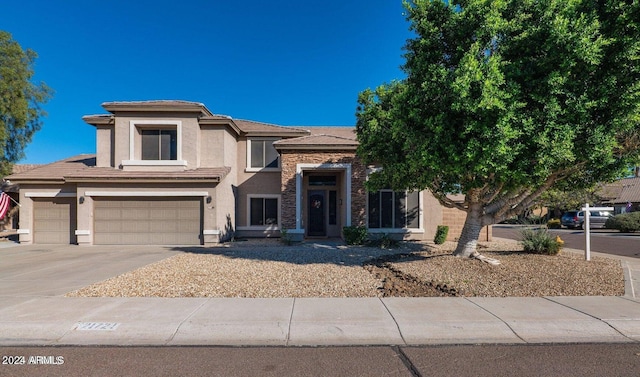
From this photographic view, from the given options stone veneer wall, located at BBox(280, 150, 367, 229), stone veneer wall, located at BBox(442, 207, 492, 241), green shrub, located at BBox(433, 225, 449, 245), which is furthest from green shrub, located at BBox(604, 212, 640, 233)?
stone veneer wall, located at BBox(280, 150, 367, 229)

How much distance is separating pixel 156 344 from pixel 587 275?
949 centimetres

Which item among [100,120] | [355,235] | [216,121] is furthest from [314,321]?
[100,120]

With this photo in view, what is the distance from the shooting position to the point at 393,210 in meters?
15.7

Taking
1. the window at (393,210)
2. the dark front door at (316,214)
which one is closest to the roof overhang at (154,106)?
the dark front door at (316,214)

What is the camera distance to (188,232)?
15102 millimetres

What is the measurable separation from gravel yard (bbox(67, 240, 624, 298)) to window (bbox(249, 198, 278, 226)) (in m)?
6.48

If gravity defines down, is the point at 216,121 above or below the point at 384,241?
above

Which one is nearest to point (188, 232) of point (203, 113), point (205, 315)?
point (203, 113)

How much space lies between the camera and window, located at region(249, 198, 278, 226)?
17828 millimetres

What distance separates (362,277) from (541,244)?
6783 millimetres

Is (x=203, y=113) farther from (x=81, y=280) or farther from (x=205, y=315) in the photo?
(x=205, y=315)

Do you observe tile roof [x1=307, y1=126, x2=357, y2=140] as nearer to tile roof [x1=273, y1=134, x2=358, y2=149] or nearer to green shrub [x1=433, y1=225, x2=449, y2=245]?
tile roof [x1=273, y1=134, x2=358, y2=149]

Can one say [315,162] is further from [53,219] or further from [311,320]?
[53,219]

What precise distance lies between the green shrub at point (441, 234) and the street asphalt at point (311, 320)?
7.95 m
